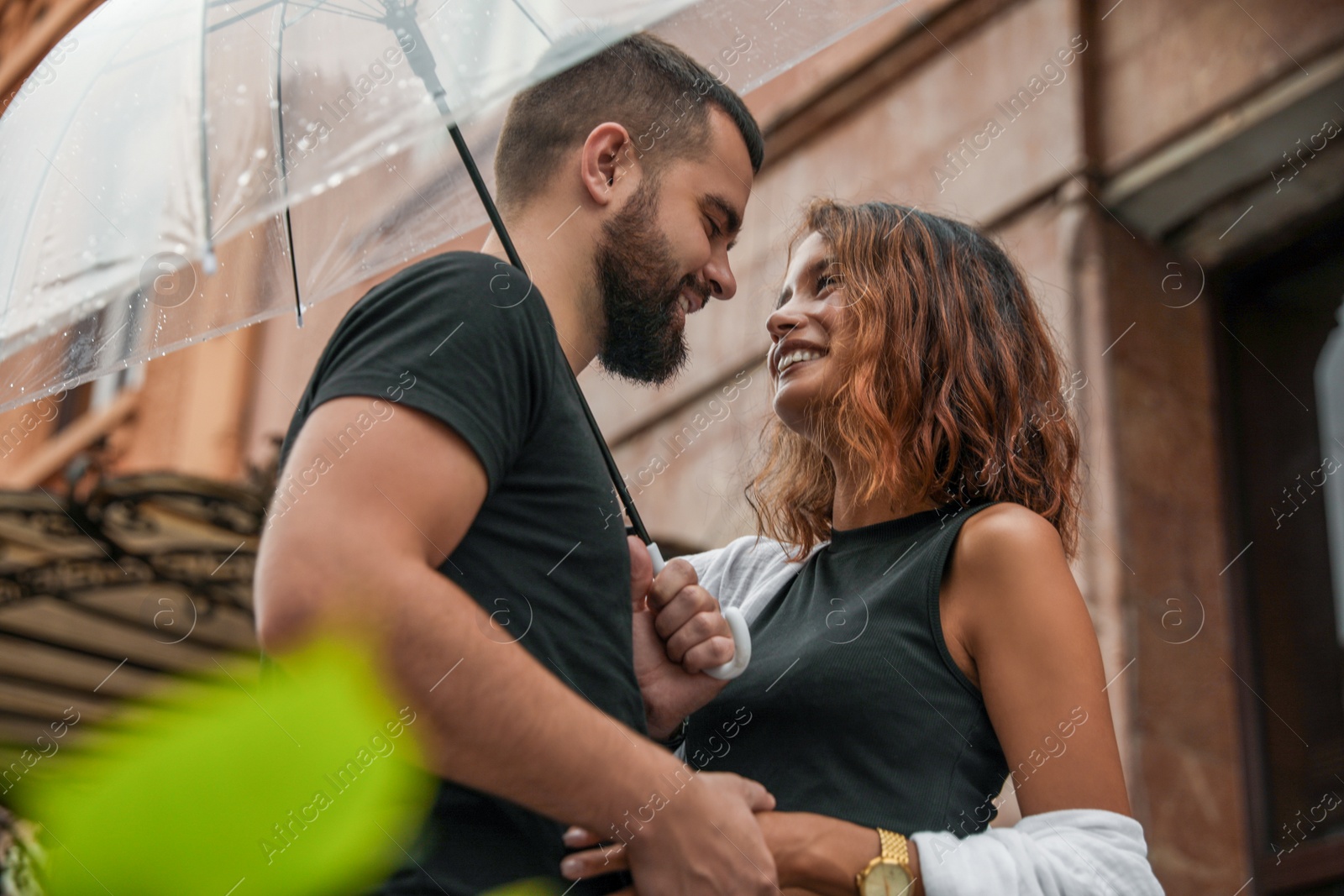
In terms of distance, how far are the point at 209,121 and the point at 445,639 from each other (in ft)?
3.47

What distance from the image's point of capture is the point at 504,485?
4.71ft

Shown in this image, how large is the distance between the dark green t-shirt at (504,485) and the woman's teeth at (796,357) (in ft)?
2.36

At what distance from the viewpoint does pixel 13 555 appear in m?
6.17

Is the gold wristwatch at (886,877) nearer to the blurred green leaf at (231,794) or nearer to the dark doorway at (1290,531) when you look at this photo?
the blurred green leaf at (231,794)

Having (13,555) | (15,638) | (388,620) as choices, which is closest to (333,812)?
(388,620)

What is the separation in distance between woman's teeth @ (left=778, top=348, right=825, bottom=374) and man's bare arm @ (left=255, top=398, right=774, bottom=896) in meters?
1.00

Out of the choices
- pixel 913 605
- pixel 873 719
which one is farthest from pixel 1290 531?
pixel 873 719

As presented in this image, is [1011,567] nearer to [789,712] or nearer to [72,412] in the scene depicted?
[789,712]

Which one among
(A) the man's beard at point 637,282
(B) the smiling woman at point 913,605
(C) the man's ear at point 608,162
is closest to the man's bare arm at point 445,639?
(B) the smiling woman at point 913,605

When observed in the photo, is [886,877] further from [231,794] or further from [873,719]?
[231,794]

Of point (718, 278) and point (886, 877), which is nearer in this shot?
point (886, 877)

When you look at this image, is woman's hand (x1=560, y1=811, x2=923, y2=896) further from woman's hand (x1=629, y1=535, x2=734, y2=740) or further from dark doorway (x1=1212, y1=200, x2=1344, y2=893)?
dark doorway (x1=1212, y1=200, x2=1344, y2=893)

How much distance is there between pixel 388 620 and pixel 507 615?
0.83 ft

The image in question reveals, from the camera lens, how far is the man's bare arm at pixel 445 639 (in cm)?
118
